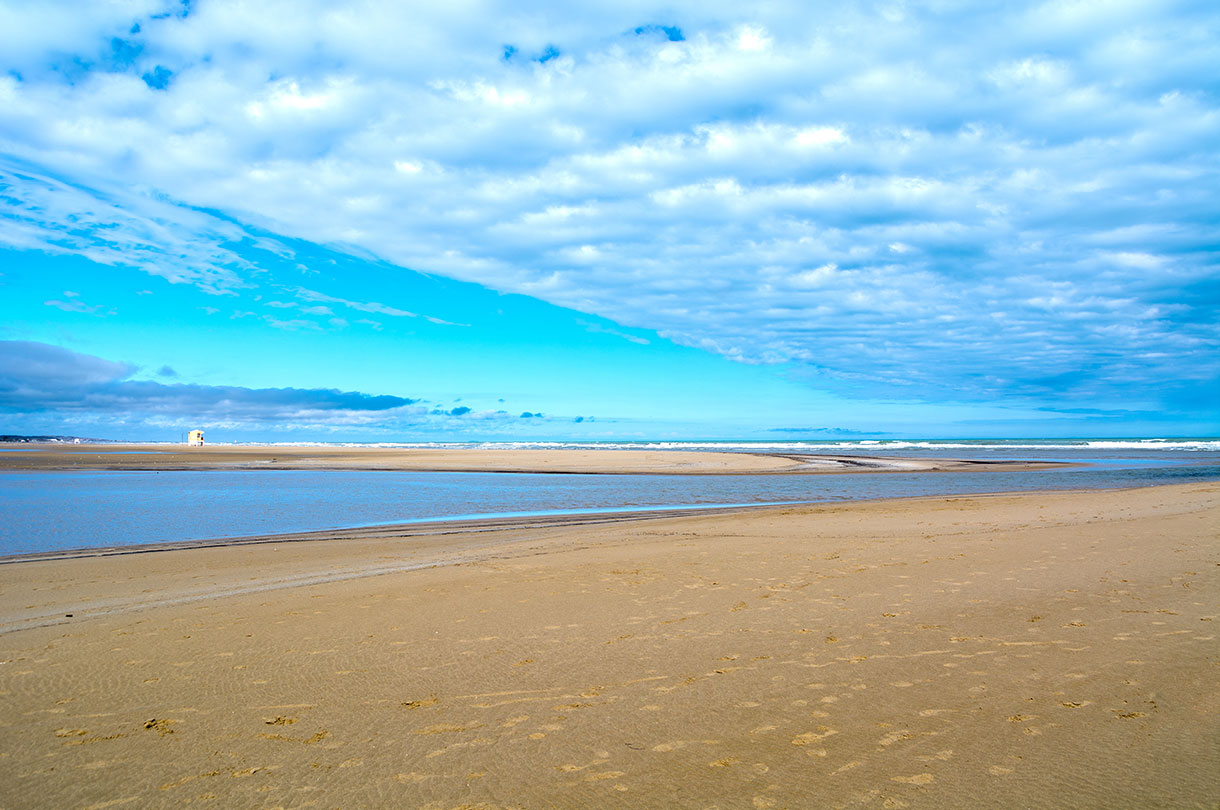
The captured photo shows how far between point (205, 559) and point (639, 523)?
1079 centimetres

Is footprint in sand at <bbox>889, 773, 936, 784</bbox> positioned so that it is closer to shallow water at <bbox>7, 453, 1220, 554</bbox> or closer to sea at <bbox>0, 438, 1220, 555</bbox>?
sea at <bbox>0, 438, 1220, 555</bbox>

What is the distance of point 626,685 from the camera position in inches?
246

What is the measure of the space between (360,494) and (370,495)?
2.44ft

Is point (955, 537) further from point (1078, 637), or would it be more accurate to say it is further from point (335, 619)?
point (335, 619)

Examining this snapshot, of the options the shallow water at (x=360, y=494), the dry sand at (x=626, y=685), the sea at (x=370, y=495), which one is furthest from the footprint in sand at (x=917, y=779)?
the shallow water at (x=360, y=494)

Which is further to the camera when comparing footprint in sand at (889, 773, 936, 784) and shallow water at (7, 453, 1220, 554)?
shallow water at (7, 453, 1220, 554)

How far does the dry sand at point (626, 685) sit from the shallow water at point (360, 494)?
768cm

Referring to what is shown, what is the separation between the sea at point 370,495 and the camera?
19281 mm

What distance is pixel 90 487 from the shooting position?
107ft

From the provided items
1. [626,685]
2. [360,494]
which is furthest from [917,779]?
[360,494]

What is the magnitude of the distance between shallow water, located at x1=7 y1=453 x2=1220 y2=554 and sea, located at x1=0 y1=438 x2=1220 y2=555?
0.05 meters

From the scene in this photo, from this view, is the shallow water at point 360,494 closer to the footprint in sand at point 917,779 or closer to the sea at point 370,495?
the sea at point 370,495

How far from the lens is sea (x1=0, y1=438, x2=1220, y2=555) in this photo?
19.3 m

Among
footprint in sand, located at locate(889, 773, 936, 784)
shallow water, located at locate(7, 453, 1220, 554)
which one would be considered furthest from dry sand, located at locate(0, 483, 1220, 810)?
shallow water, located at locate(7, 453, 1220, 554)
